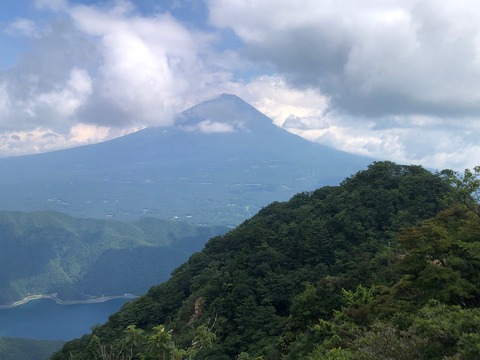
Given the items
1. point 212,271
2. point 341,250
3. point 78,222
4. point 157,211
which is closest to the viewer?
point 341,250

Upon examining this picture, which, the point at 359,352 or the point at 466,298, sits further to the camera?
the point at 466,298

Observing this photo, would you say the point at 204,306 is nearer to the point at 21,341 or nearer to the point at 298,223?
the point at 298,223

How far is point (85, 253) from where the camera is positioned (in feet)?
403

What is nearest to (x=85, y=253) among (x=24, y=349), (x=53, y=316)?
(x=53, y=316)

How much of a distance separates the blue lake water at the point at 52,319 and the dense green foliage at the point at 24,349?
16.8m

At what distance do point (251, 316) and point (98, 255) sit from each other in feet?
373

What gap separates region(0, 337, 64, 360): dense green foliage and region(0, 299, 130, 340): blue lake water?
16770 millimetres

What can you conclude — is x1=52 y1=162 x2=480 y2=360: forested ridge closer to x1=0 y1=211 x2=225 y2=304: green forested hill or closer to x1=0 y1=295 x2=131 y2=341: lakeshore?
x1=0 y1=295 x2=131 y2=341: lakeshore

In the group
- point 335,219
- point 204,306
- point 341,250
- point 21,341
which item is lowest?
point 21,341

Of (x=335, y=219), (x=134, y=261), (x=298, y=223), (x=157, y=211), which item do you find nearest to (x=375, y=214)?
(x=335, y=219)

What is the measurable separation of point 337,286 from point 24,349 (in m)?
58.1

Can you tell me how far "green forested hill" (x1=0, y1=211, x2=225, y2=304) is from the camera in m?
105

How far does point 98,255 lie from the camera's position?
12219 centimetres

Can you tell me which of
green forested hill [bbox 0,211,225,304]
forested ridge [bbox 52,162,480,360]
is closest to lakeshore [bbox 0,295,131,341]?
green forested hill [bbox 0,211,225,304]
